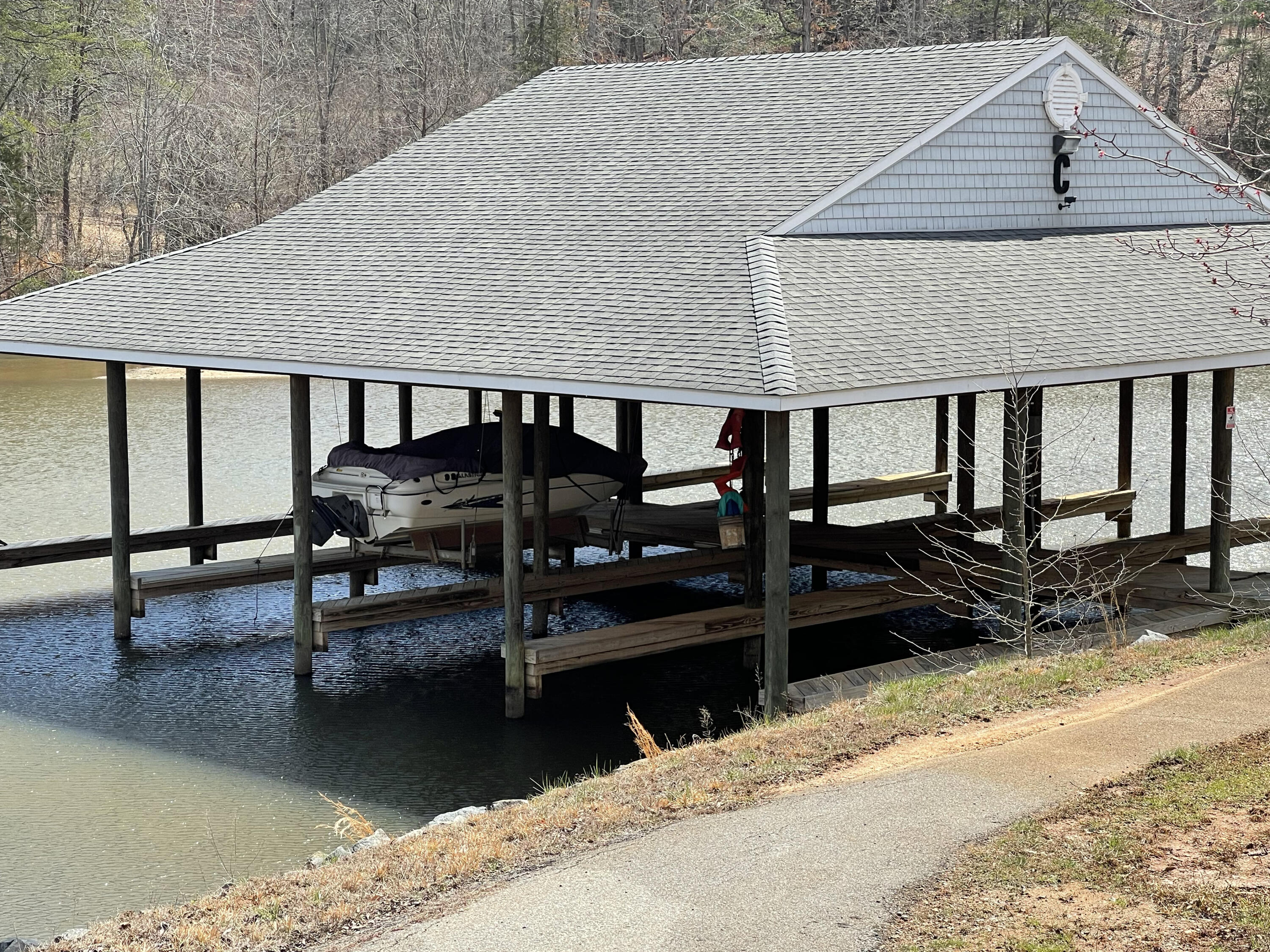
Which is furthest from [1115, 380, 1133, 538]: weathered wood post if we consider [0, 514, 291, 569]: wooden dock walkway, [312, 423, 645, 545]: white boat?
[0, 514, 291, 569]: wooden dock walkway

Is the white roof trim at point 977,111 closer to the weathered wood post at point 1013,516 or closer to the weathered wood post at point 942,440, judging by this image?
the weathered wood post at point 1013,516

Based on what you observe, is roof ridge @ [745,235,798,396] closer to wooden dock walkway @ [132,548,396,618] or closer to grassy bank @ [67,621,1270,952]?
grassy bank @ [67,621,1270,952]

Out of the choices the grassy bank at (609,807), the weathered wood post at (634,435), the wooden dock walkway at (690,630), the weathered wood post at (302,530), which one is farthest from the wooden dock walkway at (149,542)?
the grassy bank at (609,807)

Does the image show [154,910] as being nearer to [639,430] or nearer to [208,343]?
[208,343]

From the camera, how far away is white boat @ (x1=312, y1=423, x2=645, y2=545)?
48.5 ft

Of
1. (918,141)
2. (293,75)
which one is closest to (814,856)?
(918,141)

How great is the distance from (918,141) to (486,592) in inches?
234

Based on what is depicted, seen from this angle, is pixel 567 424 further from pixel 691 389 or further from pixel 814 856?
pixel 814 856

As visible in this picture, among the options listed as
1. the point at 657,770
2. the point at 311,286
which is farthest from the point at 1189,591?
the point at 311,286

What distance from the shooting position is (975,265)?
13555 millimetres

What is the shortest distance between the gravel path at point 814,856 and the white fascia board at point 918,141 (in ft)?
19.9

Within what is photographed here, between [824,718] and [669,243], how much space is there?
5415 mm

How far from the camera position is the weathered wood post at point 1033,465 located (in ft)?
41.3

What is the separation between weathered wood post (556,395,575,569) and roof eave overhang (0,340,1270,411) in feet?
15.8
